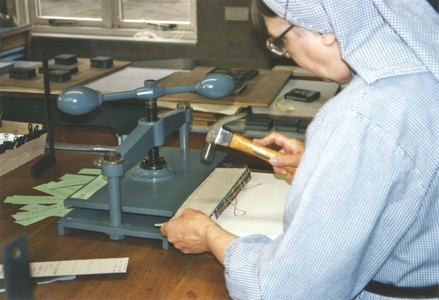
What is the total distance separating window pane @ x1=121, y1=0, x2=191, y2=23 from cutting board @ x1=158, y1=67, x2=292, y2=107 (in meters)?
0.60

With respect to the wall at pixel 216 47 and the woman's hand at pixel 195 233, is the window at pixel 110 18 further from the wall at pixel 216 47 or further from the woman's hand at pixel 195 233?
the woman's hand at pixel 195 233

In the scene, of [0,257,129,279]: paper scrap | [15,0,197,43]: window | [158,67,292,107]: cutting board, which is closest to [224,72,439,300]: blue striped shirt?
[0,257,129,279]: paper scrap

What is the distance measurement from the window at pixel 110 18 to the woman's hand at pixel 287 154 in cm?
182

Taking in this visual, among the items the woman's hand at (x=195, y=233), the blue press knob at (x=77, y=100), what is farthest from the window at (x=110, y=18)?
the woman's hand at (x=195, y=233)

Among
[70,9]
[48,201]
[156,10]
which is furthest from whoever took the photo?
[156,10]

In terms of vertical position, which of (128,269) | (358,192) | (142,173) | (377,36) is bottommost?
(128,269)

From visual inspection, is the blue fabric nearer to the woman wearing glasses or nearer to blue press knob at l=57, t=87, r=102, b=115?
the woman wearing glasses

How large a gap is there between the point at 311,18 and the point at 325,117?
6.1 inches

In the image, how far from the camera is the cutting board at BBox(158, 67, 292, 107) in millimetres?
2201

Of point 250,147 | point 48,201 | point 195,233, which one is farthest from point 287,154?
point 48,201

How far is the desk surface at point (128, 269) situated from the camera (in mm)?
1051

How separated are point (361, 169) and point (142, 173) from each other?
2.50ft

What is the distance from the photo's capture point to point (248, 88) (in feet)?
7.86

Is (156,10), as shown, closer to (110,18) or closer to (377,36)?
(110,18)
